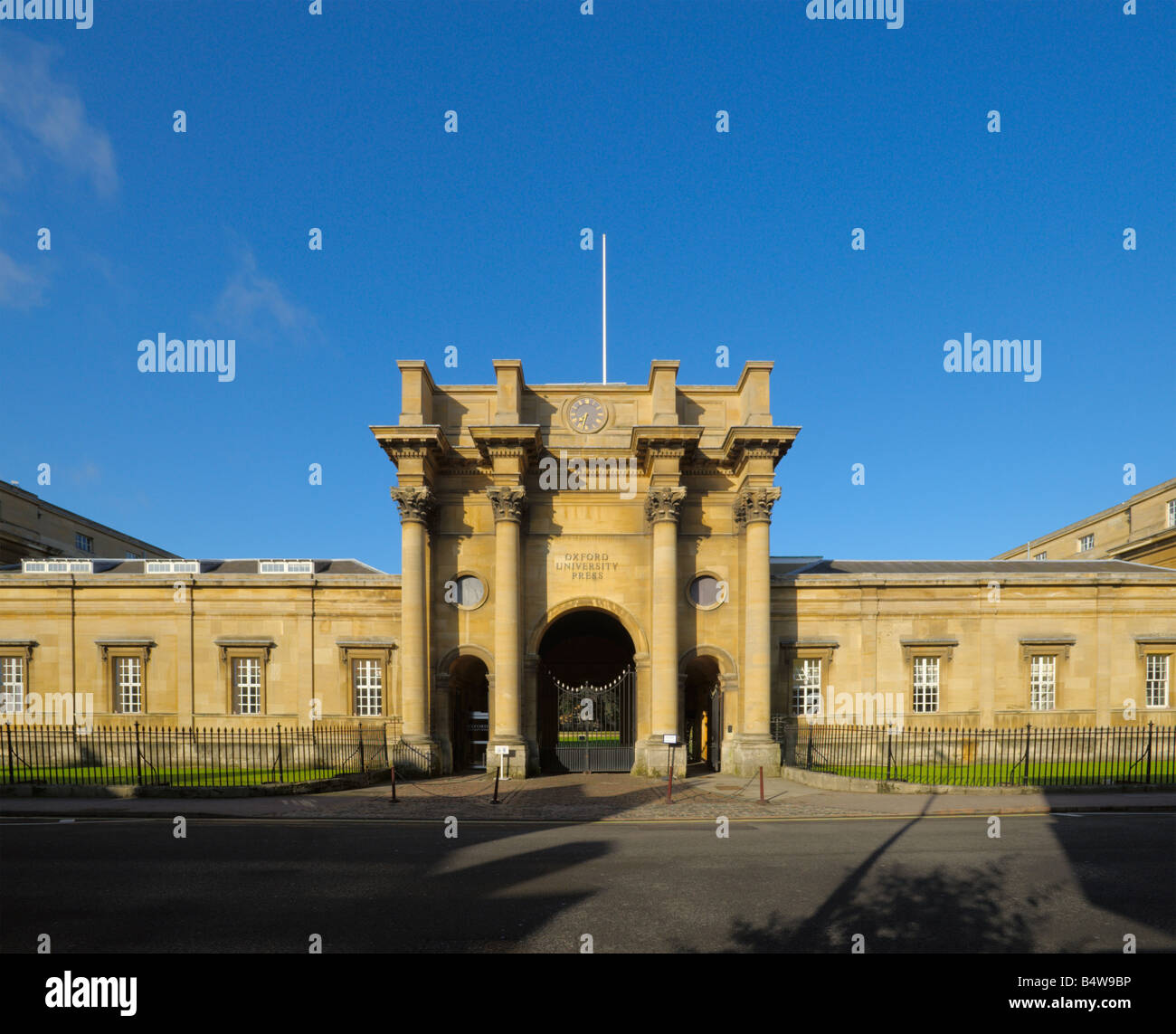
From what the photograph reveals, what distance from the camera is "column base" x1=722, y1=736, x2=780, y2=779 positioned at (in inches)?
984

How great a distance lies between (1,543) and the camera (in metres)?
39.5

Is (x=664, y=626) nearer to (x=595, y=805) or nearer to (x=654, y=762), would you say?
(x=654, y=762)

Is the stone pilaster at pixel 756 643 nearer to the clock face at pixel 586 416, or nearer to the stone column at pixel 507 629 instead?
the clock face at pixel 586 416

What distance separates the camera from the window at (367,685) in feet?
97.5

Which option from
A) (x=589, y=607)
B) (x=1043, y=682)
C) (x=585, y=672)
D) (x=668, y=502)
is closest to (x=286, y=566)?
(x=589, y=607)

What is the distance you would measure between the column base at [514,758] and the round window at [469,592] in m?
5.18

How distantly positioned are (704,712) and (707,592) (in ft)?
22.0

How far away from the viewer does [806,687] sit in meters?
29.7

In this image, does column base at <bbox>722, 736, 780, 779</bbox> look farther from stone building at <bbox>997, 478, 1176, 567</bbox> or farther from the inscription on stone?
stone building at <bbox>997, 478, 1176, 567</bbox>

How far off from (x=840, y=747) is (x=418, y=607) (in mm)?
17286

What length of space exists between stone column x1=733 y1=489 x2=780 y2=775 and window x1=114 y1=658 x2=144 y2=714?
2552 centimetres

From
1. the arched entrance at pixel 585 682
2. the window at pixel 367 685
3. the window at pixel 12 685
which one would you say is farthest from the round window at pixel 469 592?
the window at pixel 12 685
